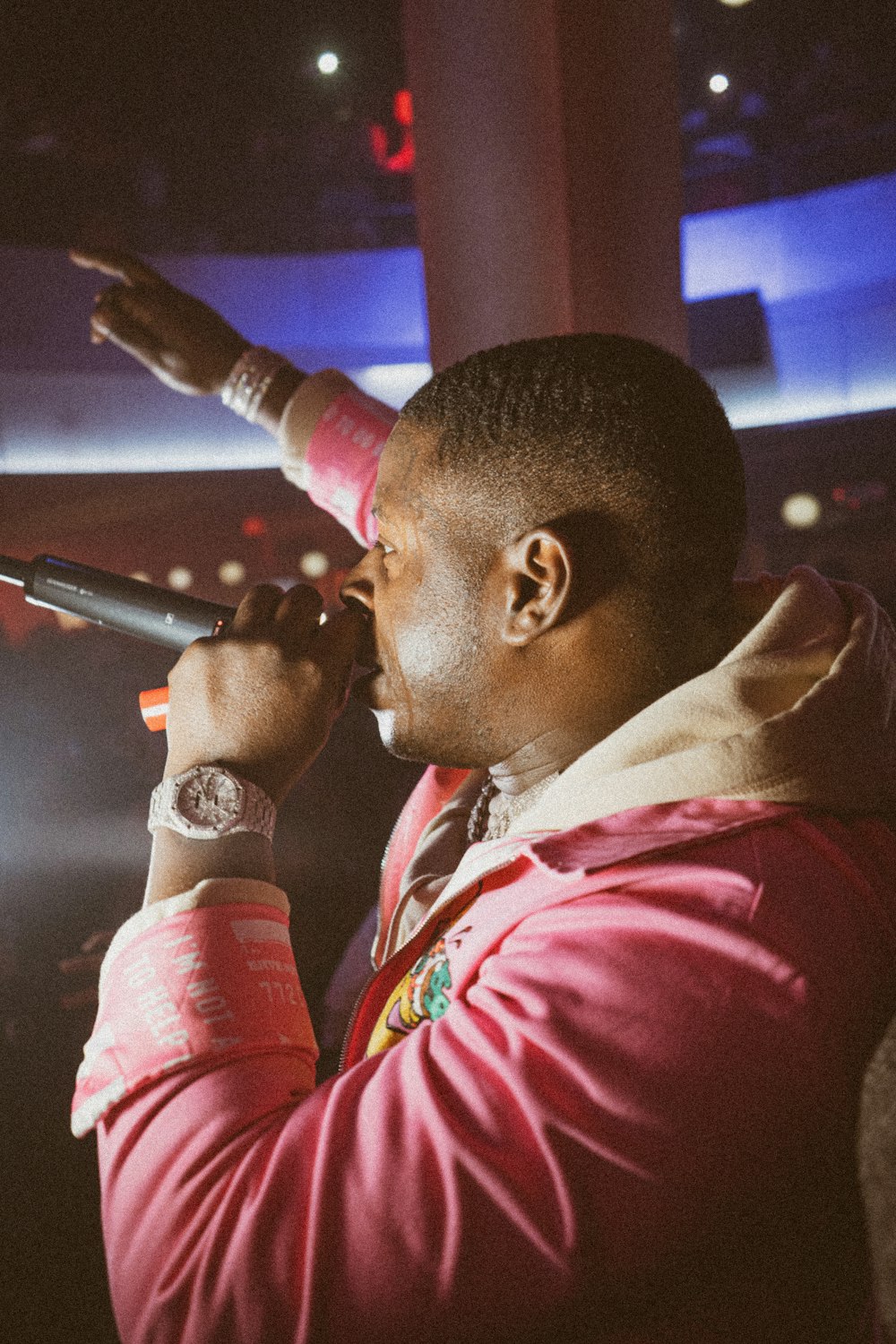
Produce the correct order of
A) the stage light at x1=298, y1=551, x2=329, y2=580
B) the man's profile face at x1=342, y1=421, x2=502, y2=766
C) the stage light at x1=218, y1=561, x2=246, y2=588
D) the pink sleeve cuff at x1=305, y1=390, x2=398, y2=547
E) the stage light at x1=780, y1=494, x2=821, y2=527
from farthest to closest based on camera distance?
the stage light at x1=780, y1=494, x2=821, y2=527 < the stage light at x1=298, y1=551, x2=329, y2=580 < the stage light at x1=218, y1=561, x2=246, y2=588 < the pink sleeve cuff at x1=305, y1=390, x2=398, y2=547 < the man's profile face at x1=342, y1=421, x2=502, y2=766

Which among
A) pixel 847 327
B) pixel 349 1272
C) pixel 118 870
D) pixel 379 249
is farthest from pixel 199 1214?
pixel 847 327

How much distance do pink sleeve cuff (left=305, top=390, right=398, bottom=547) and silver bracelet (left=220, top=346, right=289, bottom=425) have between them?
145mm

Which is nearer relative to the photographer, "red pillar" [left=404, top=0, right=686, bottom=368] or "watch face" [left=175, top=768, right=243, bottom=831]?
"watch face" [left=175, top=768, right=243, bottom=831]

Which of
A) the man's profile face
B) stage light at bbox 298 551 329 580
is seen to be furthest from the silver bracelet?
stage light at bbox 298 551 329 580

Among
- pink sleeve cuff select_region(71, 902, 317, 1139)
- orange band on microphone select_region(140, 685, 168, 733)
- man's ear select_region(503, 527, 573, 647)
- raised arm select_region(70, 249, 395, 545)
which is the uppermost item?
raised arm select_region(70, 249, 395, 545)

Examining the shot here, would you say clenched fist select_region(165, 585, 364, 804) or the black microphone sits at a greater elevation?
the black microphone

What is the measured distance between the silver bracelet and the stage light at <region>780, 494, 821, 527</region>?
4.45m

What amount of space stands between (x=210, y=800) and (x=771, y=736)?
0.46 meters

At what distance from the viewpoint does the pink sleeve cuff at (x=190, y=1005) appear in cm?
69

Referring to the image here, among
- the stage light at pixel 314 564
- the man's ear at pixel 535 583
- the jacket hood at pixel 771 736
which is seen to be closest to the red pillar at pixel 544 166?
the man's ear at pixel 535 583

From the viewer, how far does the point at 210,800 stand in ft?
2.64

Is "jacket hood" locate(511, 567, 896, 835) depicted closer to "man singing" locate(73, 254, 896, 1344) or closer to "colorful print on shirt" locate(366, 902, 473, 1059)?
"man singing" locate(73, 254, 896, 1344)

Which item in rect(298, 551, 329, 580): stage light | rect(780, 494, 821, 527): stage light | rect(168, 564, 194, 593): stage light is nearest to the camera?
rect(168, 564, 194, 593): stage light

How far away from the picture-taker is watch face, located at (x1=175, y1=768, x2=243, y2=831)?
790 mm
